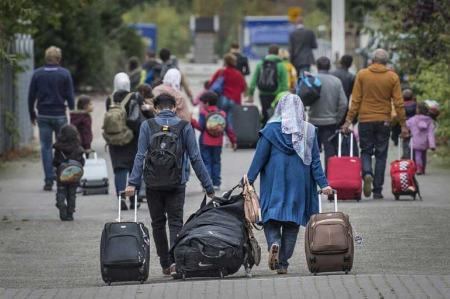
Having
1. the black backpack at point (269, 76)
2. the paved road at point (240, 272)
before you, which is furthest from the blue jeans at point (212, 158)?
the black backpack at point (269, 76)

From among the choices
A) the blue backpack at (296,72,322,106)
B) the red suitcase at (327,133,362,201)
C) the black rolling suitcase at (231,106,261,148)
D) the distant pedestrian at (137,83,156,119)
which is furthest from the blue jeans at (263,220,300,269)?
the black rolling suitcase at (231,106,261,148)

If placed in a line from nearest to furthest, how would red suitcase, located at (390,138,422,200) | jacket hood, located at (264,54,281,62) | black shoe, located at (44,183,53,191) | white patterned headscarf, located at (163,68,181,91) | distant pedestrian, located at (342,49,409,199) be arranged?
1. distant pedestrian, located at (342,49,409,199)
2. red suitcase, located at (390,138,422,200)
3. white patterned headscarf, located at (163,68,181,91)
4. black shoe, located at (44,183,53,191)
5. jacket hood, located at (264,54,281,62)

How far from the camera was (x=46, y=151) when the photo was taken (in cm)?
2153

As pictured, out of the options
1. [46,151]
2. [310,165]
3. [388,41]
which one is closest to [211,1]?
[388,41]

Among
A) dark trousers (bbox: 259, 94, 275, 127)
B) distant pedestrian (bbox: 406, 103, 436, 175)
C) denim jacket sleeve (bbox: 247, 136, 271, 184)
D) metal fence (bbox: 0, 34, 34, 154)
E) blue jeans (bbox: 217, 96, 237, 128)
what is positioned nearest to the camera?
denim jacket sleeve (bbox: 247, 136, 271, 184)

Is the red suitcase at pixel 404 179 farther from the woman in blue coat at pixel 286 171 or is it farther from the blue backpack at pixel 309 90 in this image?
the woman in blue coat at pixel 286 171

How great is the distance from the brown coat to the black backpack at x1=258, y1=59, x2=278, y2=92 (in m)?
7.54

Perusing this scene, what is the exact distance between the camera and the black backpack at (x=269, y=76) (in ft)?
86.7

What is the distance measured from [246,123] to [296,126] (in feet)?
45.7

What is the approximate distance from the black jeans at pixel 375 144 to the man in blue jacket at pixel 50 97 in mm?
4549

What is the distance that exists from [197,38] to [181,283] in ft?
170

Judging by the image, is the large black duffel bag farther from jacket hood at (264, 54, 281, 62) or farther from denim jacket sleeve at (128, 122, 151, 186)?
jacket hood at (264, 54, 281, 62)

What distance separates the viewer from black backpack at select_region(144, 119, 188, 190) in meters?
13.0

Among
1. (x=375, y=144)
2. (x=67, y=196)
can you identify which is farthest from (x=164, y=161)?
(x=375, y=144)
